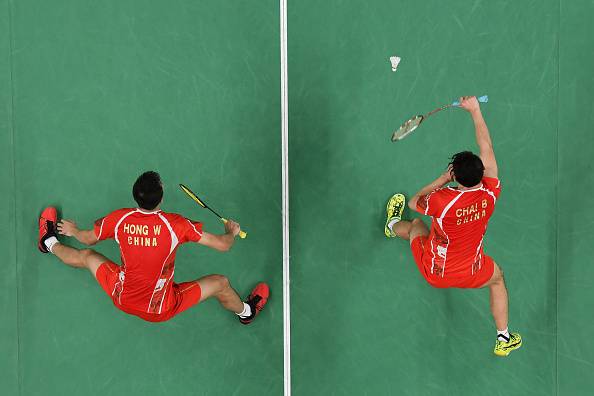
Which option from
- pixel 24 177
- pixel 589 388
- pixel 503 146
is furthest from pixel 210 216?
pixel 589 388

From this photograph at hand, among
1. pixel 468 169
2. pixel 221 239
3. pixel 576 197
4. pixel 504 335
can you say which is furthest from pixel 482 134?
pixel 221 239

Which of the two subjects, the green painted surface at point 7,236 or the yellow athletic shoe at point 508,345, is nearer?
the yellow athletic shoe at point 508,345

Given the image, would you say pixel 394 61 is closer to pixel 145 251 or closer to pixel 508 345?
pixel 508 345

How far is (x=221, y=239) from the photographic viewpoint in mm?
4504

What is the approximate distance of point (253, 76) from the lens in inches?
206

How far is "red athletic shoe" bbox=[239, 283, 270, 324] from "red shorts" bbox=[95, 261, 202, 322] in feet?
1.95

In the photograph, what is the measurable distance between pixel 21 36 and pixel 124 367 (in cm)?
248

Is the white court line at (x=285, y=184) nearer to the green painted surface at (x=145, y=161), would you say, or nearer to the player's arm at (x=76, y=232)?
the green painted surface at (x=145, y=161)

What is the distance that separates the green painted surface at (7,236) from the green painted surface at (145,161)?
60 millimetres

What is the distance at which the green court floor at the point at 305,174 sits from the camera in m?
4.74

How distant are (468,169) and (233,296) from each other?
6.22 feet

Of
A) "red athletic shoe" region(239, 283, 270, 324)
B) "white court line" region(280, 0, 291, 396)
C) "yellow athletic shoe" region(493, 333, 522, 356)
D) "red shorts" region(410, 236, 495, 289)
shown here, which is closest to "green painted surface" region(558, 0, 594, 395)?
"yellow athletic shoe" region(493, 333, 522, 356)

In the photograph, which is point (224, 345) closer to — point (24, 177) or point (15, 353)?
point (15, 353)

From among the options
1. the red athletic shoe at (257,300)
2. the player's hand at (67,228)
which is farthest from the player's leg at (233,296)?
the player's hand at (67,228)
